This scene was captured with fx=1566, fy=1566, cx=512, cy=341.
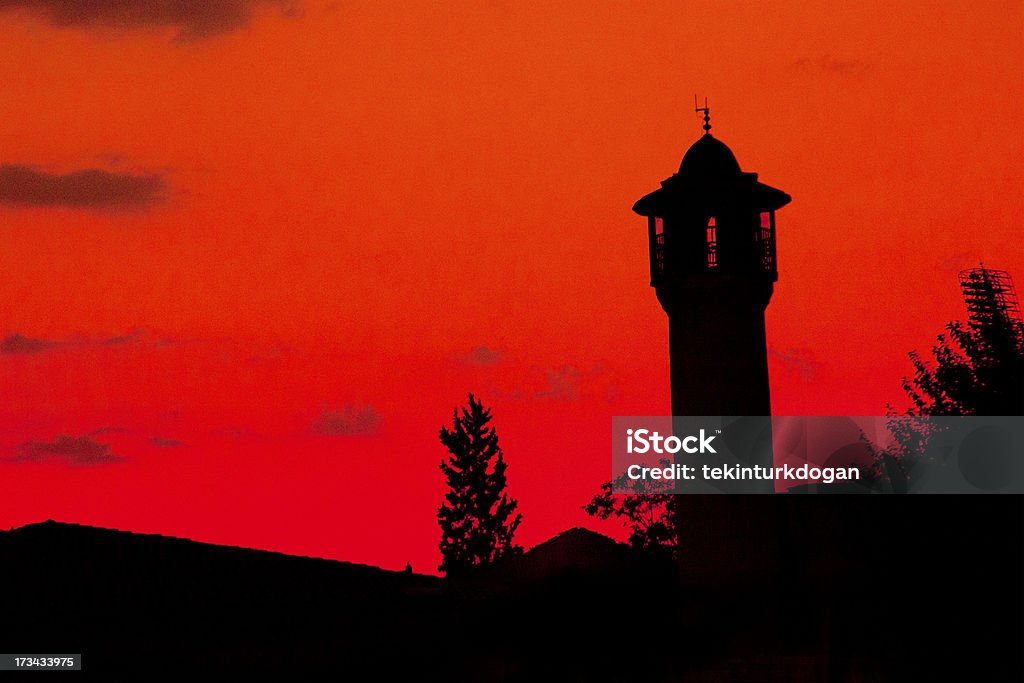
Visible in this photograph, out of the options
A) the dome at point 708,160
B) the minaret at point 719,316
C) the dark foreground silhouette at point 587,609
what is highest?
the dome at point 708,160

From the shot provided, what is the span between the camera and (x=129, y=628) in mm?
34125

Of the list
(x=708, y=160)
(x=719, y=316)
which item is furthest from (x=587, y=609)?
(x=708, y=160)

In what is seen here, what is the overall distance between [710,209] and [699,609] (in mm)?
11303

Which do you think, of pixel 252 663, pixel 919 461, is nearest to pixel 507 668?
pixel 252 663

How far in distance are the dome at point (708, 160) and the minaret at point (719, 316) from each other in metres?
0.03

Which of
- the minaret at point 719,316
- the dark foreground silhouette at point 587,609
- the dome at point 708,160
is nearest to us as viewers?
the dark foreground silhouette at point 587,609

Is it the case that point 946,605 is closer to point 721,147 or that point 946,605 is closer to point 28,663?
point 721,147

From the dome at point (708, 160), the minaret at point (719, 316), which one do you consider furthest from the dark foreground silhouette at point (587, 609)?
the dome at point (708, 160)

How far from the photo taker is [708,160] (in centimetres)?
4519

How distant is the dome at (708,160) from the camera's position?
148 feet

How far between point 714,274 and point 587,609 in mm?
10737

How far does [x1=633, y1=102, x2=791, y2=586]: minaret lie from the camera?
42562mm

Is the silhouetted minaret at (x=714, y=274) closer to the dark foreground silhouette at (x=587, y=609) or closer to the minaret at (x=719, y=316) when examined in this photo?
the minaret at (x=719, y=316)

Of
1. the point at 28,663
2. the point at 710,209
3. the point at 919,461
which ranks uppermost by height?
the point at 710,209
